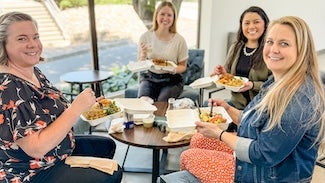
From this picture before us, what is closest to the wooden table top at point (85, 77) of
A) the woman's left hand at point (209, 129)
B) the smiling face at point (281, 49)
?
the woman's left hand at point (209, 129)

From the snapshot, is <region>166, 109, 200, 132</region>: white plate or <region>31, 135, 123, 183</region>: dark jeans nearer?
<region>31, 135, 123, 183</region>: dark jeans

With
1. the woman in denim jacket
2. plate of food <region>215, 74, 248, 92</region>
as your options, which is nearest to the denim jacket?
the woman in denim jacket

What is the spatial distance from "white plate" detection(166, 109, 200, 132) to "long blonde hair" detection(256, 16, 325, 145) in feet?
1.68

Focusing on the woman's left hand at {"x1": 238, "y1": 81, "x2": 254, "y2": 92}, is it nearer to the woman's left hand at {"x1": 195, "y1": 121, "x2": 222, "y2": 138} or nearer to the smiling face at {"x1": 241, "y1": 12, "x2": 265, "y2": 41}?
the smiling face at {"x1": 241, "y1": 12, "x2": 265, "y2": 41}

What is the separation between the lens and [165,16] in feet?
9.57

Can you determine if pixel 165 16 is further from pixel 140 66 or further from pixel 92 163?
pixel 92 163

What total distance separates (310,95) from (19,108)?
1.23 meters

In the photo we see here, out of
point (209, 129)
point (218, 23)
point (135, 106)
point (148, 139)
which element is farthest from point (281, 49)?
point (218, 23)

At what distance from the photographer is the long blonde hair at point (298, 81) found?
126cm

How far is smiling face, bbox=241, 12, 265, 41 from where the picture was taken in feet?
8.17

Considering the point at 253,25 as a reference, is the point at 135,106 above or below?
below

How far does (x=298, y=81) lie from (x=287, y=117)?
0.55 ft

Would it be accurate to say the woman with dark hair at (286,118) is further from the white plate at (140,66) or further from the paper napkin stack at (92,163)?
the white plate at (140,66)

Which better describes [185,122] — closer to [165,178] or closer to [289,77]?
[165,178]
